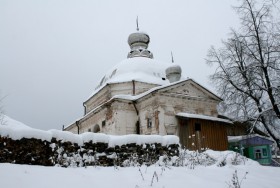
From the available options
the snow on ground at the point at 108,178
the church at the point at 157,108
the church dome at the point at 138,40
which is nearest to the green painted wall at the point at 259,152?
the church at the point at 157,108

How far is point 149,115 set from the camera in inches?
837

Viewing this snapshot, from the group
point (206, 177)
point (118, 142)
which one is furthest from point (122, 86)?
point (206, 177)

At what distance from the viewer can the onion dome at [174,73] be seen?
80.8 ft

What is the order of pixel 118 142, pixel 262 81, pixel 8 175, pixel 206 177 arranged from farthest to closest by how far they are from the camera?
pixel 262 81 → pixel 118 142 → pixel 206 177 → pixel 8 175

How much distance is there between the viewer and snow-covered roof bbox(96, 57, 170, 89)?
24.5m

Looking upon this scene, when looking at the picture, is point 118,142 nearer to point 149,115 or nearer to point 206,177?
point 206,177

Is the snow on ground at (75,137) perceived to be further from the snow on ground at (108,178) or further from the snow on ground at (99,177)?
the snow on ground at (108,178)

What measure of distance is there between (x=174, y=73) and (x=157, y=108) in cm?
531

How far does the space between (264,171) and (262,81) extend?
749 centimetres

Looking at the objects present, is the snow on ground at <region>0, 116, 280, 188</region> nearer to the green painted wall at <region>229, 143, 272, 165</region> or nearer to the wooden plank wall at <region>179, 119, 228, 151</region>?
the wooden plank wall at <region>179, 119, 228, 151</region>

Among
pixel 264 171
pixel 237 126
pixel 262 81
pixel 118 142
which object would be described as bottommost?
pixel 264 171

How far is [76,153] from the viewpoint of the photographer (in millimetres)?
8195

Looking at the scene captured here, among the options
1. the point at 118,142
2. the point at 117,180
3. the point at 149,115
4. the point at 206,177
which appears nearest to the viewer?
the point at 117,180

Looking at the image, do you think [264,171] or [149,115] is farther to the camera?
[149,115]
